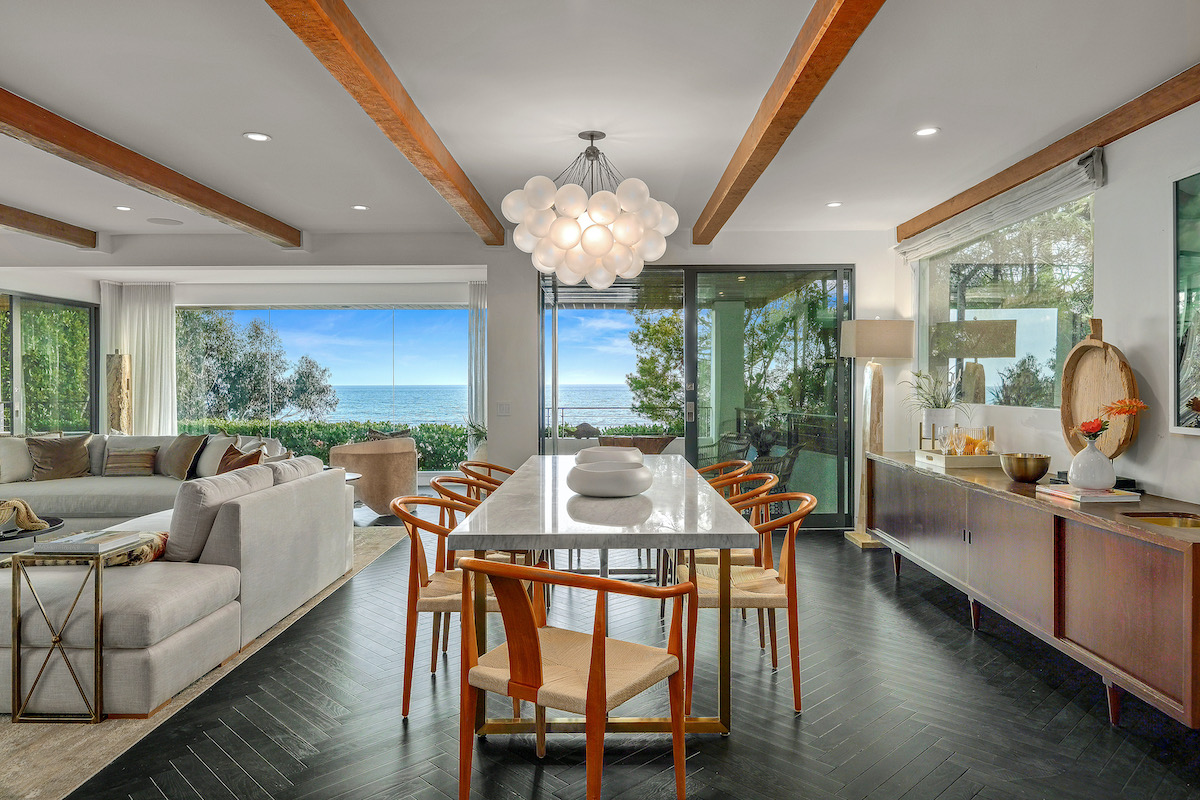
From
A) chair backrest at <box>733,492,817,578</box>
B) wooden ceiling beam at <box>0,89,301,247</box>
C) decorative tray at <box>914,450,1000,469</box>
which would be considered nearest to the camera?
chair backrest at <box>733,492,817,578</box>

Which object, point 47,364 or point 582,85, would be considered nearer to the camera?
point 582,85

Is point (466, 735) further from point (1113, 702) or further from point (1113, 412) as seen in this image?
point (1113, 412)

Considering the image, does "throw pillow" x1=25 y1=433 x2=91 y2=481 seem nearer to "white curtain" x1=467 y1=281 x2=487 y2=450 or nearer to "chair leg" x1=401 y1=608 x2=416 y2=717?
"white curtain" x1=467 y1=281 x2=487 y2=450

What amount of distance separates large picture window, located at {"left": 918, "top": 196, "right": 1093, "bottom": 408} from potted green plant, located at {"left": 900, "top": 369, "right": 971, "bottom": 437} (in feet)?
0.22

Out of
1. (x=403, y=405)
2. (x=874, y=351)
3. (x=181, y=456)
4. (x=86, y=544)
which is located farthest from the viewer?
(x=403, y=405)

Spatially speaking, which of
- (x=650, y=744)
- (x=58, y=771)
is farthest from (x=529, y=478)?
(x=58, y=771)

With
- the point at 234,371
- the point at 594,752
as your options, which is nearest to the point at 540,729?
the point at 594,752

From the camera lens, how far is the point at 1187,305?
2.99 m

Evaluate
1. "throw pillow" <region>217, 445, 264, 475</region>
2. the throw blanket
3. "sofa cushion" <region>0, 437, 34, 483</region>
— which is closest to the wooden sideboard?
"throw pillow" <region>217, 445, 264, 475</region>

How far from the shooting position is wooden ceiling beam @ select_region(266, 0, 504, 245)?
216cm

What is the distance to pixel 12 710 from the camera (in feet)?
8.43

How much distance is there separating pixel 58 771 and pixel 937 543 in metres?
4.10

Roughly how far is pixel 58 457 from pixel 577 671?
225 inches

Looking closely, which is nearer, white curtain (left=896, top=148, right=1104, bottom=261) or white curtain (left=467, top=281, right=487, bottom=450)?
white curtain (left=896, top=148, right=1104, bottom=261)
